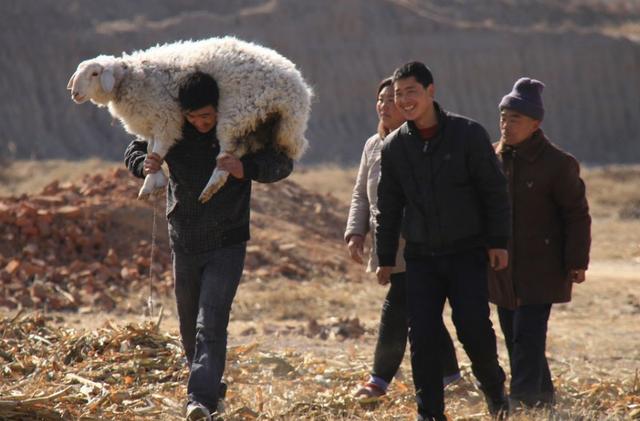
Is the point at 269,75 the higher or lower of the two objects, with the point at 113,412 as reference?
higher

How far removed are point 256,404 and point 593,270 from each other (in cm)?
955

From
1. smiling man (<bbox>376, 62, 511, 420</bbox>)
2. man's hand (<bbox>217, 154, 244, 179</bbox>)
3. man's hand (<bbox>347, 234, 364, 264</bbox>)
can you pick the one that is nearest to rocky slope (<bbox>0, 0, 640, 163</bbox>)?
man's hand (<bbox>347, 234, 364, 264</bbox>)

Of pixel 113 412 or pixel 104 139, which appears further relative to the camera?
pixel 104 139

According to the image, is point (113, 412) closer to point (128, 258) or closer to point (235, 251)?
point (235, 251)

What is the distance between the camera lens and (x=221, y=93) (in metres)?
5.02

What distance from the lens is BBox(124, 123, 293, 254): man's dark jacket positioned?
16.4 feet

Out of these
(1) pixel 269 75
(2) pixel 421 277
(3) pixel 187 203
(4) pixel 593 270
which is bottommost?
(4) pixel 593 270

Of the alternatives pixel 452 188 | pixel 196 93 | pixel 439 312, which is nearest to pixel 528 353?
pixel 439 312

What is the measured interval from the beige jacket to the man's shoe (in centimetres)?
94

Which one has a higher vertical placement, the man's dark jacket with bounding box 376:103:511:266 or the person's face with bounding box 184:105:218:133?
the person's face with bounding box 184:105:218:133

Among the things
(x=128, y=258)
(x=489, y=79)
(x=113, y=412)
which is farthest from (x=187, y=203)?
(x=489, y=79)

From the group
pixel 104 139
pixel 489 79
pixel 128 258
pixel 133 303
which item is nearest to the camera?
pixel 133 303

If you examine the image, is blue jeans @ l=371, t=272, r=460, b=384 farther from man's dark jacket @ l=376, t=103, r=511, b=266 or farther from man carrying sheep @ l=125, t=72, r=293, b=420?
man carrying sheep @ l=125, t=72, r=293, b=420

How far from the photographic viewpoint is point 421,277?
489 cm
